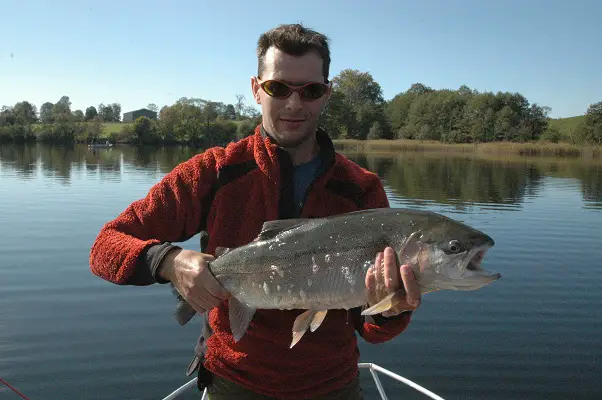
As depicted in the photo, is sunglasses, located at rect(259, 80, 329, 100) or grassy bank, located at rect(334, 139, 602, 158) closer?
sunglasses, located at rect(259, 80, 329, 100)

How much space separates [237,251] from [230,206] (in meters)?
0.36

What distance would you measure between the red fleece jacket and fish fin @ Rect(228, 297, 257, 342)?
0.14 metres

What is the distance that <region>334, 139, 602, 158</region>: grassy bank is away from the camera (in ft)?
228

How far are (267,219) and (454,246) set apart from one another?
3.99 ft

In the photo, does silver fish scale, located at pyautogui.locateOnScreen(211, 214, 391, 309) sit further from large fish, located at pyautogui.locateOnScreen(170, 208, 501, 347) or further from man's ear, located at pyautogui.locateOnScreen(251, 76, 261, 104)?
man's ear, located at pyautogui.locateOnScreen(251, 76, 261, 104)

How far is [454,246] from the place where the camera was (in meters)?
3.01

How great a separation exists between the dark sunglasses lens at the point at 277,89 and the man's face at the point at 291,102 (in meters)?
0.03

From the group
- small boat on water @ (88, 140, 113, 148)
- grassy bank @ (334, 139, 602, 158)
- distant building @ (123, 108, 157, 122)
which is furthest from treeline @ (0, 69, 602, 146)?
distant building @ (123, 108, 157, 122)

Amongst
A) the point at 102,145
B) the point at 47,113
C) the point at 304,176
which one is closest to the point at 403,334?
the point at 304,176

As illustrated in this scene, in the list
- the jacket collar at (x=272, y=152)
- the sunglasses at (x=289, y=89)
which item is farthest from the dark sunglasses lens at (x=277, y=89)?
the jacket collar at (x=272, y=152)

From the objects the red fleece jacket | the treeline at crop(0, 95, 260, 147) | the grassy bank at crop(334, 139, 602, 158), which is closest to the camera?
the red fleece jacket

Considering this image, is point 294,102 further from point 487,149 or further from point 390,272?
point 487,149

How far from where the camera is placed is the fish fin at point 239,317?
3.08m

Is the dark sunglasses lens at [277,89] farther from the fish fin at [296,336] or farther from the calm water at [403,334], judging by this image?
the calm water at [403,334]
